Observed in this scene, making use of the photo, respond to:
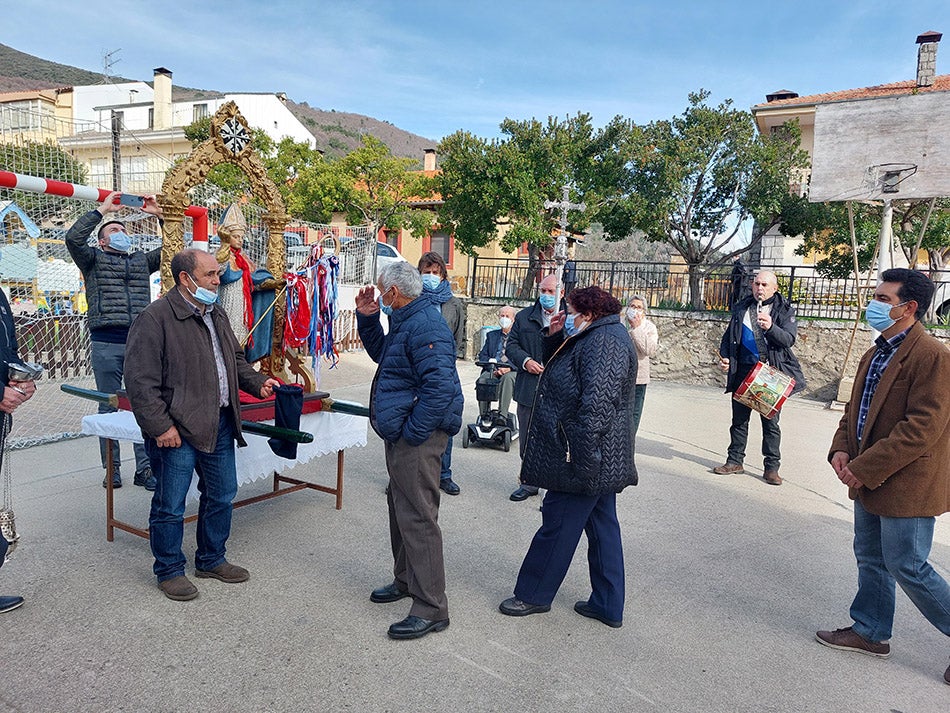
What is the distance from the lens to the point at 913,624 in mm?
3611

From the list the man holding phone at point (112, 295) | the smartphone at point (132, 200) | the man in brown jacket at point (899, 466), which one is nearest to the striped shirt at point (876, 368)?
the man in brown jacket at point (899, 466)

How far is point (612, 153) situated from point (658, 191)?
1685mm

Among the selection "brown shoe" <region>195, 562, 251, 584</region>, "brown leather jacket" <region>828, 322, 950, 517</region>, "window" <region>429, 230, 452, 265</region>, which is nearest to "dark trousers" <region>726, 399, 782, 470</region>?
"brown leather jacket" <region>828, 322, 950, 517</region>

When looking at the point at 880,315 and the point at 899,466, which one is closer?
the point at 899,466

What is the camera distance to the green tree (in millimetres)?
6176

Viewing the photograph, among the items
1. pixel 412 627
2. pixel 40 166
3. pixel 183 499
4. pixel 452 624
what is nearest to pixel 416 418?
pixel 412 627

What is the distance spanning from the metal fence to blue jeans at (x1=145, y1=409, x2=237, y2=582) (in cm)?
899

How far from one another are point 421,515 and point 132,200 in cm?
307

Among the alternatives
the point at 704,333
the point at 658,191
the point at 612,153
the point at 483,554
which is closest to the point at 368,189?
the point at 612,153

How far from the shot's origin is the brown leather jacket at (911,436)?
2902 millimetres

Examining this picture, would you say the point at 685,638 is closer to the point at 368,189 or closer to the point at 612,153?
the point at 612,153

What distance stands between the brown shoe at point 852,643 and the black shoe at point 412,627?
193 cm

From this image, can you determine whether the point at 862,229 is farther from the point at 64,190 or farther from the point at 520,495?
the point at 64,190

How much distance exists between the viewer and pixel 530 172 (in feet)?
51.7
